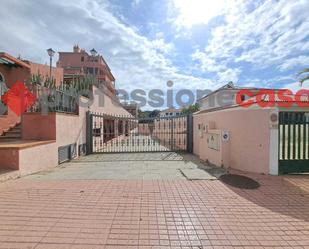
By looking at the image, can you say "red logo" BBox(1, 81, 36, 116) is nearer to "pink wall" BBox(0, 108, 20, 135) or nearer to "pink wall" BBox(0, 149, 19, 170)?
"pink wall" BBox(0, 108, 20, 135)

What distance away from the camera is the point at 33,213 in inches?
142

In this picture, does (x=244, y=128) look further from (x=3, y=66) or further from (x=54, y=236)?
(x=3, y=66)

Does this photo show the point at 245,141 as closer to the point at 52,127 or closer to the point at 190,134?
the point at 190,134

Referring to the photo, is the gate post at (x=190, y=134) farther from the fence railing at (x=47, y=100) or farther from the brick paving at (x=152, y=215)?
the fence railing at (x=47, y=100)

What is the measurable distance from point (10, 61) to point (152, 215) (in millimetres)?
11318

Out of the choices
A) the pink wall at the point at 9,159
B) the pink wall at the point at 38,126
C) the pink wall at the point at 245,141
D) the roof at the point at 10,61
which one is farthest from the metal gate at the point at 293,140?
the roof at the point at 10,61

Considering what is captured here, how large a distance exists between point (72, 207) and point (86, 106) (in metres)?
7.82

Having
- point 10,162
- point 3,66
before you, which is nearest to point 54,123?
point 10,162

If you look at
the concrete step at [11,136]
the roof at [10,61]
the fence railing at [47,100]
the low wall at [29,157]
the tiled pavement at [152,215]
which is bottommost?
the tiled pavement at [152,215]

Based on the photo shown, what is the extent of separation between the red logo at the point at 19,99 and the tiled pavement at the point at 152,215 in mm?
4143

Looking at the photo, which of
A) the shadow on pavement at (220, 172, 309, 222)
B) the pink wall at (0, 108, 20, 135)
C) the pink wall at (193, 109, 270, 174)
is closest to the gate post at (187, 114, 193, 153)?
the pink wall at (193, 109, 270, 174)

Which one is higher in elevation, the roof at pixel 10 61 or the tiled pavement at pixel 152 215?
the roof at pixel 10 61

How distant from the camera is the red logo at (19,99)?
27.7 feet

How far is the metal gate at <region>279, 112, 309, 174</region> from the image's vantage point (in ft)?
20.6
